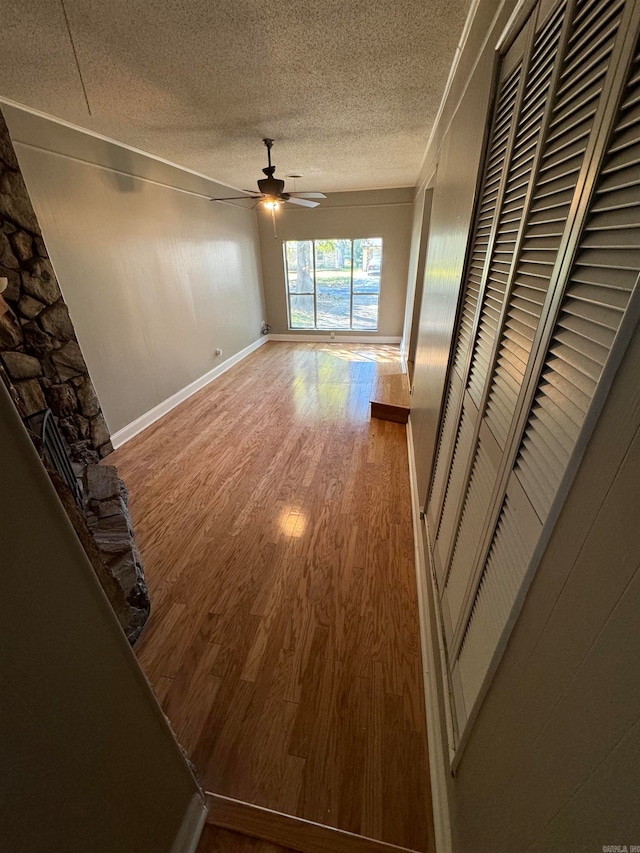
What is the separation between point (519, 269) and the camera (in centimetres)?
83

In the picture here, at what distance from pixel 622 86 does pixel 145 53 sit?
2200mm

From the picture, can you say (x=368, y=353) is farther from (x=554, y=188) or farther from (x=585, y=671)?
(x=585, y=671)

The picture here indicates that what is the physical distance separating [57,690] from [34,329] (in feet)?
8.19

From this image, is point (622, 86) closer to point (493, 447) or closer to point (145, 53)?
point (493, 447)

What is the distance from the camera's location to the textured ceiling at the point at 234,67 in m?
1.35

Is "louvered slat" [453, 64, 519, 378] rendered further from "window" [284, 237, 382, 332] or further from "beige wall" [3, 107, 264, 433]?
"window" [284, 237, 382, 332]

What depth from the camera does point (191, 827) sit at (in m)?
0.89

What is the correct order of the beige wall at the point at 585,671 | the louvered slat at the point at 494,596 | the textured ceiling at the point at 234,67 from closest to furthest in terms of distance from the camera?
the beige wall at the point at 585,671, the louvered slat at the point at 494,596, the textured ceiling at the point at 234,67

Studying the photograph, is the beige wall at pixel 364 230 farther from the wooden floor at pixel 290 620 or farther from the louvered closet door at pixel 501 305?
the louvered closet door at pixel 501 305

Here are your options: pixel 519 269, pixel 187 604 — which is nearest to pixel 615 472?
pixel 519 269

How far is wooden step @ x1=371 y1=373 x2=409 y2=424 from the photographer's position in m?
3.33

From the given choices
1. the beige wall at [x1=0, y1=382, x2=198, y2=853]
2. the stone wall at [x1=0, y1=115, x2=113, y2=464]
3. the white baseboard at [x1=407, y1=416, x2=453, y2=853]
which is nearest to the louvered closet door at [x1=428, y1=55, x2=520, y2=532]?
the white baseboard at [x1=407, y1=416, x2=453, y2=853]

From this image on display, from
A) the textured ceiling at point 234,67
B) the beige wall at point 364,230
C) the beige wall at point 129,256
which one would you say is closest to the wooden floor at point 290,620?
the beige wall at point 129,256

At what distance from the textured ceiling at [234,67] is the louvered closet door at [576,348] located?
4.90ft
